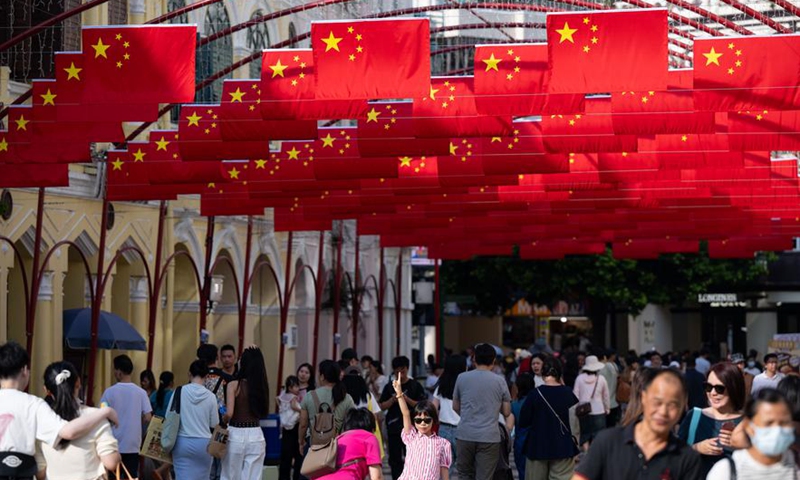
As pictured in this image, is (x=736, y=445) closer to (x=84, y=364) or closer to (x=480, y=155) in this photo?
(x=480, y=155)

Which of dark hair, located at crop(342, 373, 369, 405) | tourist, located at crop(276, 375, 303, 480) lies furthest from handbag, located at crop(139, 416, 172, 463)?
tourist, located at crop(276, 375, 303, 480)

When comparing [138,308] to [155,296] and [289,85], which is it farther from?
[289,85]

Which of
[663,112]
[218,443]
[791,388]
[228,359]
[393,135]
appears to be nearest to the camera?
[791,388]

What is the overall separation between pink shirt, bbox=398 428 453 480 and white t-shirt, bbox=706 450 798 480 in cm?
673

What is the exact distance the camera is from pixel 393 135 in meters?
23.4

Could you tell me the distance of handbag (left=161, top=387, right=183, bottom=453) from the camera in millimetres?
16094

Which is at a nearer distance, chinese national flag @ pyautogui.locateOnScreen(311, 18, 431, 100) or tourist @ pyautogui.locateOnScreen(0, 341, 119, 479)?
tourist @ pyautogui.locateOnScreen(0, 341, 119, 479)

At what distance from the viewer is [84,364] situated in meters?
31.8

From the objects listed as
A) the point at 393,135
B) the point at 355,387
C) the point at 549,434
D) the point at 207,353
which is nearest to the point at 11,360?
the point at 207,353

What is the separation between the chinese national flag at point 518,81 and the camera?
19.8 metres

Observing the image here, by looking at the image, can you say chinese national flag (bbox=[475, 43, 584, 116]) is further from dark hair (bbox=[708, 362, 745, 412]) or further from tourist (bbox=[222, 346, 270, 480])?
dark hair (bbox=[708, 362, 745, 412])

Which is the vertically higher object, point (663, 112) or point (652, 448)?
point (663, 112)

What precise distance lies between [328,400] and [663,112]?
721cm

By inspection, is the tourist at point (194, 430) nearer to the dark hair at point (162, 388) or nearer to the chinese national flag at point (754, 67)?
the dark hair at point (162, 388)
